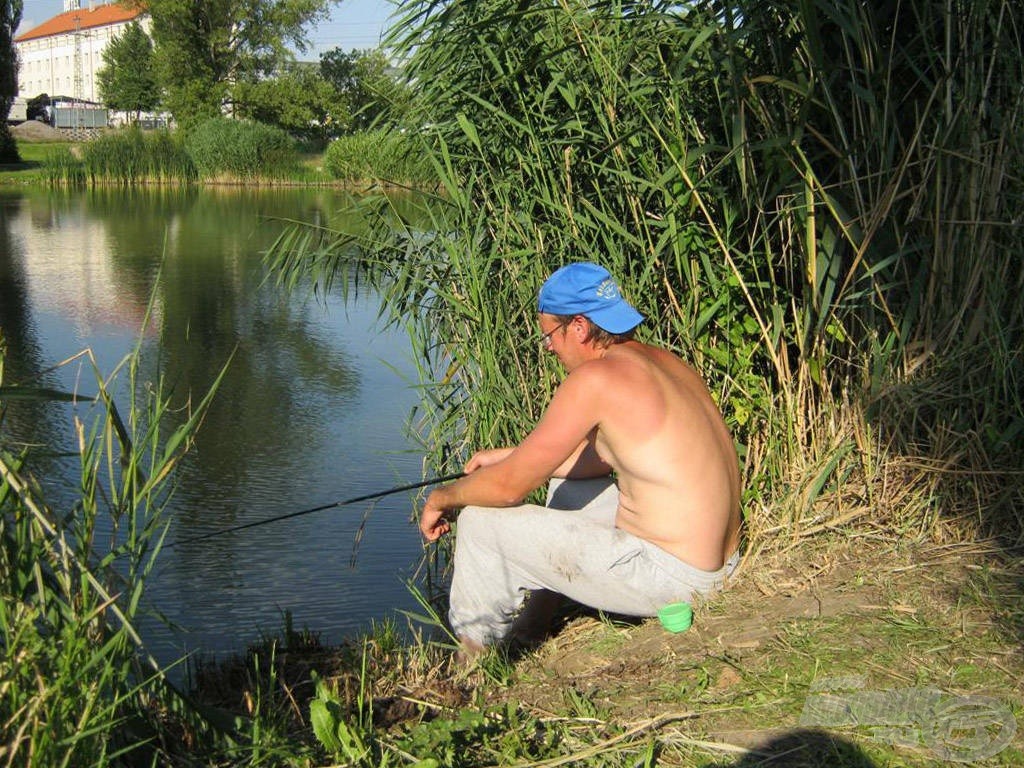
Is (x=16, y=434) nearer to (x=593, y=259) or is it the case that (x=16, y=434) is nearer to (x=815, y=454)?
(x=593, y=259)

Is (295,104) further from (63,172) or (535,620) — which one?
(535,620)

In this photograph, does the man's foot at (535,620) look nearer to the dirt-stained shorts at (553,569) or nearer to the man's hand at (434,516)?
the dirt-stained shorts at (553,569)

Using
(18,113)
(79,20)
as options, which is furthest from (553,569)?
(79,20)

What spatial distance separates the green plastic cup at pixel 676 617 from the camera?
3.32m

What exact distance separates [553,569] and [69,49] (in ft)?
335

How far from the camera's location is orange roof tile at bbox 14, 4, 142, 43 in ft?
294

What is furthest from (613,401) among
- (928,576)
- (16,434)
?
(16,434)

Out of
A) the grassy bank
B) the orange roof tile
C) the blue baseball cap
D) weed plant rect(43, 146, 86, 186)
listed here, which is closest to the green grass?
the grassy bank

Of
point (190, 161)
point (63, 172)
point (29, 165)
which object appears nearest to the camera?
point (63, 172)

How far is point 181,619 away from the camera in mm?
4945

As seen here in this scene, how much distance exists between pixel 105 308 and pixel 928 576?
9901 mm

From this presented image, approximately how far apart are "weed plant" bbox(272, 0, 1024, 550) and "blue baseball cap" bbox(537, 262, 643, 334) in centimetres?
67

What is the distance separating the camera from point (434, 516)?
12.0 ft

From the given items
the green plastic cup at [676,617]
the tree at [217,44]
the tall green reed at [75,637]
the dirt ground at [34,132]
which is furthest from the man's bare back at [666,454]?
the dirt ground at [34,132]
